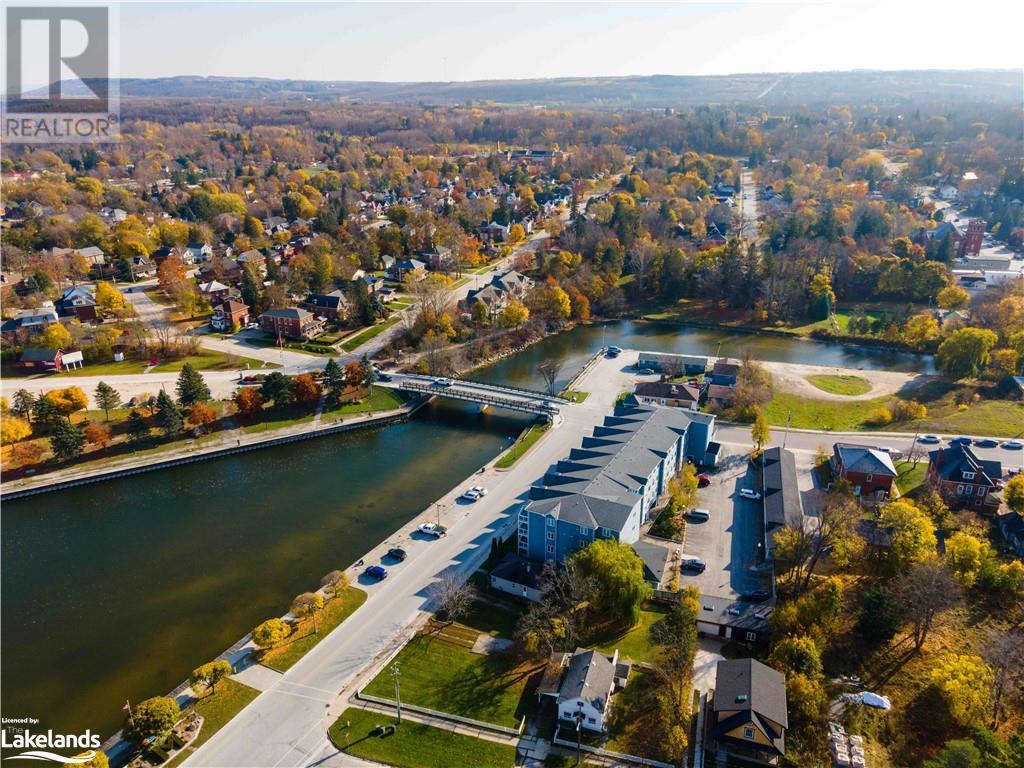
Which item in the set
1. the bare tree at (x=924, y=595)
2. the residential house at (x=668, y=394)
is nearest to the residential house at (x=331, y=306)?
the residential house at (x=668, y=394)

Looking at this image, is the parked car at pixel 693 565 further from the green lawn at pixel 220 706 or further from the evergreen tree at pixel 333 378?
the evergreen tree at pixel 333 378

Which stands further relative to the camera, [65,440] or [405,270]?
[405,270]

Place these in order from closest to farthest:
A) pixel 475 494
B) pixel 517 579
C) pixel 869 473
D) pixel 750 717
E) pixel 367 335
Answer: pixel 750 717, pixel 517 579, pixel 869 473, pixel 475 494, pixel 367 335

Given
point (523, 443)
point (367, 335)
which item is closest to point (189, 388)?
point (367, 335)

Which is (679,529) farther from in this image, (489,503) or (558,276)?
(558,276)

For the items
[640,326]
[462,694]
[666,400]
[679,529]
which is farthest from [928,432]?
[462,694]

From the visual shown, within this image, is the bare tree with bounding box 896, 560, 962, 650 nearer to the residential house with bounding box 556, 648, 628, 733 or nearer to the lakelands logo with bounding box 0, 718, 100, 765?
the residential house with bounding box 556, 648, 628, 733

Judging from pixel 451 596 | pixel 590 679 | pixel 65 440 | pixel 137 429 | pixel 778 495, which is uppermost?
pixel 778 495

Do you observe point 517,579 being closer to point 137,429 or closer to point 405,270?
point 137,429
